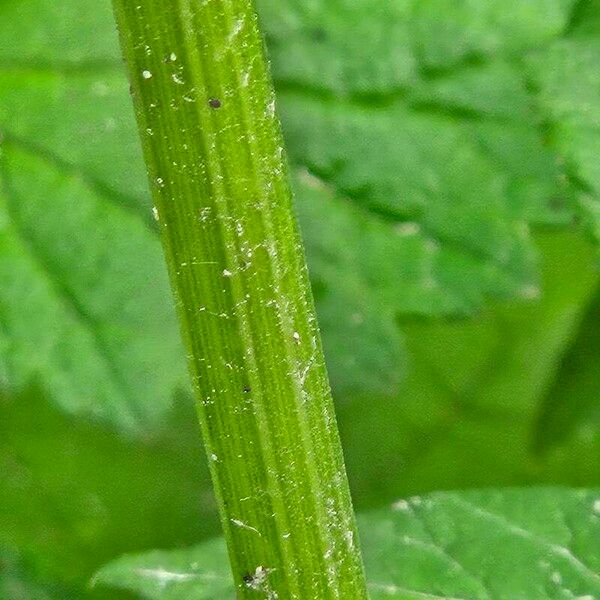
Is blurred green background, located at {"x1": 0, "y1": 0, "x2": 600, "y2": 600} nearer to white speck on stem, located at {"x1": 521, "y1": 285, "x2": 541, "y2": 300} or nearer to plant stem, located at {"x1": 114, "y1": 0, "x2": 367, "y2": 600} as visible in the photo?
white speck on stem, located at {"x1": 521, "y1": 285, "x2": 541, "y2": 300}

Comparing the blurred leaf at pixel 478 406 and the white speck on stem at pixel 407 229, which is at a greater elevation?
the white speck on stem at pixel 407 229

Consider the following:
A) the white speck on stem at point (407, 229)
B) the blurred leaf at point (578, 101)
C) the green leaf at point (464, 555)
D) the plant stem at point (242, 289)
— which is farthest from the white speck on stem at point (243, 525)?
the white speck on stem at point (407, 229)

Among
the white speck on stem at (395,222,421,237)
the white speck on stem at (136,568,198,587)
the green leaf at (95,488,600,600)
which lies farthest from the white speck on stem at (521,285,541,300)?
the white speck on stem at (136,568,198,587)

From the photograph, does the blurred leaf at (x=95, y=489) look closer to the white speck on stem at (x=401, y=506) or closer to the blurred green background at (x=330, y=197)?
the blurred green background at (x=330, y=197)

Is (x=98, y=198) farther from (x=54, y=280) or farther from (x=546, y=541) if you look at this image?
(x=546, y=541)

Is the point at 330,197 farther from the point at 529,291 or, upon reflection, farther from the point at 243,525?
the point at 243,525

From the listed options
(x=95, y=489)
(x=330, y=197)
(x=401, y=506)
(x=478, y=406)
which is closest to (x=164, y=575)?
(x=401, y=506)
